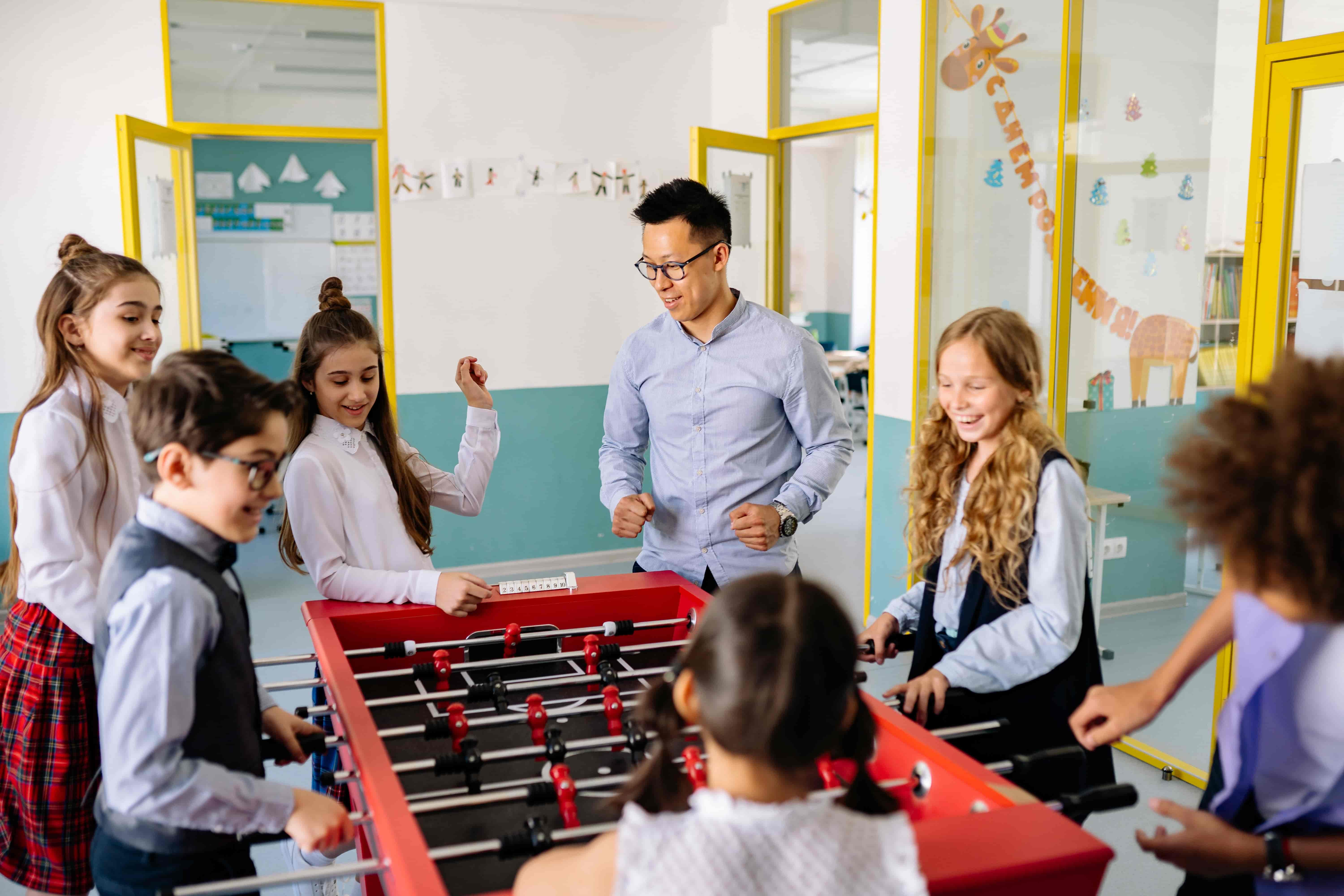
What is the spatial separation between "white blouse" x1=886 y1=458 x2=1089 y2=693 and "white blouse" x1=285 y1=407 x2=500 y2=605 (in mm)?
1031

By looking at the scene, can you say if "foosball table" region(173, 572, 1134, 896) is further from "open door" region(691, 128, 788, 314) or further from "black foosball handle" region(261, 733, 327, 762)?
"open door" region(691, 128, 788, 314)

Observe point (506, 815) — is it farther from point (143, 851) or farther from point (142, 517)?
point (142, 517)

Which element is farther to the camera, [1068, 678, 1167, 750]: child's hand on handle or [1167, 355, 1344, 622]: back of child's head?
[1068, 678, 1167, 750]: child's hand on handle

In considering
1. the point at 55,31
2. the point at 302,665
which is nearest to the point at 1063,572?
the point at 302,665

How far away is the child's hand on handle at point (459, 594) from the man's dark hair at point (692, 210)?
0.99 m

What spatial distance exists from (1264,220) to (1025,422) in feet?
5.16

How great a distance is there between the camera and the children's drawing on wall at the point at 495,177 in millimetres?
5141

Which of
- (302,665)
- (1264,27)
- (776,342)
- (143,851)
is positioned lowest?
(302,665)

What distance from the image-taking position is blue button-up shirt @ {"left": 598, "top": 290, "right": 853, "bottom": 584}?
2.60 meters

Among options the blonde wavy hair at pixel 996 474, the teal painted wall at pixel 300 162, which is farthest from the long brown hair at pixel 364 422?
the teal painted wall at pixel 300 162

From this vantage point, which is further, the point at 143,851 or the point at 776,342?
the point at 776,342

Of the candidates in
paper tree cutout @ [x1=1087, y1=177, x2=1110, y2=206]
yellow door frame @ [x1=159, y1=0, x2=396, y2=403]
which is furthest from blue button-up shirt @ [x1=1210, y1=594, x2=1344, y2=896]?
yellow door frame @ [x1=159, y1=0, x2=396, y2=403]

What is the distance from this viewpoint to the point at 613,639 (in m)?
2.12

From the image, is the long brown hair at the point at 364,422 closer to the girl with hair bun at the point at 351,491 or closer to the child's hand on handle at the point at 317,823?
the girl with hair bun at the point at 351,491
